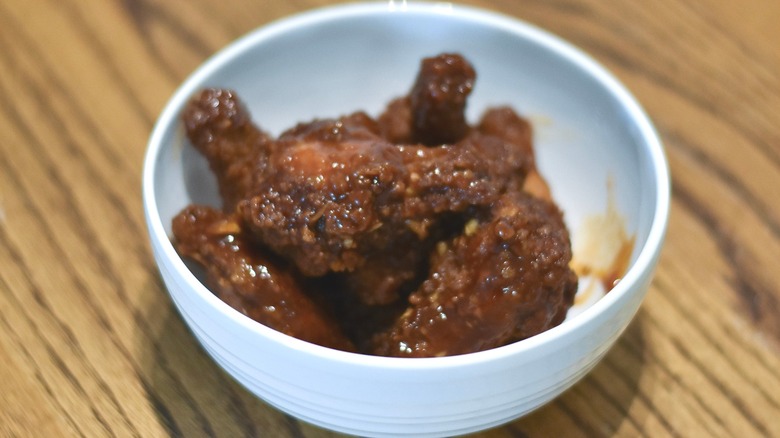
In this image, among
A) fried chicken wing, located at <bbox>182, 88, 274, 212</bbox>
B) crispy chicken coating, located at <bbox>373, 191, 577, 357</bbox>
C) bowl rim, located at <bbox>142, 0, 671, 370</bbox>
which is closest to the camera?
bowl rim, located at <bbox>142, 0, 671, 370</bbox>

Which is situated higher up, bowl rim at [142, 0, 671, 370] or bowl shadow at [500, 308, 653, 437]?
bowl rim at [142, 0, 671, 370]

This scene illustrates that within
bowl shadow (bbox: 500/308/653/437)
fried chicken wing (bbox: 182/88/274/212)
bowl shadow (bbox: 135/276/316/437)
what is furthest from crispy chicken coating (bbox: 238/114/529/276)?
bowl shadow (bbox: 500/308/653/437)

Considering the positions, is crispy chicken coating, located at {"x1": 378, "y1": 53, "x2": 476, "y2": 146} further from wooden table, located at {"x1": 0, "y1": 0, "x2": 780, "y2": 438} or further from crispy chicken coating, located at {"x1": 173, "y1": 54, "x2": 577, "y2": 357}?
wooden table, located at {"x1": 0, "y1": 0, "x2": 780, "y2": 438}

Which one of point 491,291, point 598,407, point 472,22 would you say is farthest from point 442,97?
point 598,407

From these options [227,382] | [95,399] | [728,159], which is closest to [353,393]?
[227,382]

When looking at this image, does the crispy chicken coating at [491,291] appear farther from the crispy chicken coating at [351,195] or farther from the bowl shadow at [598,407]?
the bowl shadow at [598,407]

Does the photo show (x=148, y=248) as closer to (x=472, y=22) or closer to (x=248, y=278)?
(x=248, y=278)

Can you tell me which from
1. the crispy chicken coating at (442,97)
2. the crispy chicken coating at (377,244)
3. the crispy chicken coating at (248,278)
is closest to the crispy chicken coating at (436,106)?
the crispy chicken coating at (442,97)
